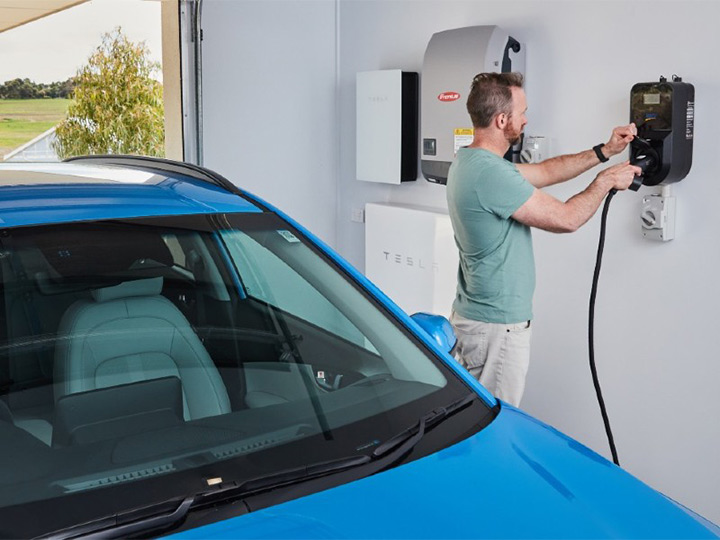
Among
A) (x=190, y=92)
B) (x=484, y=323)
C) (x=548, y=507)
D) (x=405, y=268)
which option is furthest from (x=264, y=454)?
(x=190, y=92)

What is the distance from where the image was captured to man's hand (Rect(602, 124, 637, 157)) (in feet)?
11.2

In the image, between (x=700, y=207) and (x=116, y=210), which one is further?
(x=700, y=207)

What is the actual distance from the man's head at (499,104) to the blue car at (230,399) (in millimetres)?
1294

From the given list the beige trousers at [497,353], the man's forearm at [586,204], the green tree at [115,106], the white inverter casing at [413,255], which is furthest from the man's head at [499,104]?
the green tree at [115,106]

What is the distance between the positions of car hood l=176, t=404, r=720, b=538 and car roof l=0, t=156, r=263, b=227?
32.3 inches

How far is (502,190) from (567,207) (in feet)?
0.81

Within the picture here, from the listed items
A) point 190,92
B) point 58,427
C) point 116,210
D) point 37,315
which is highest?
point 190,92

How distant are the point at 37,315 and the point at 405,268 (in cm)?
318

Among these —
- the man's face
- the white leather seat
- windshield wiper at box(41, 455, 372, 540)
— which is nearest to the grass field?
the man's face

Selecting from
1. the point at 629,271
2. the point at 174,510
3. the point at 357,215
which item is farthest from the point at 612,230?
the point at 174,510

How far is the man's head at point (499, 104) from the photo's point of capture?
132 inches

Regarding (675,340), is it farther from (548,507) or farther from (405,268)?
(548,507)

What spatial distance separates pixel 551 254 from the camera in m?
4.19

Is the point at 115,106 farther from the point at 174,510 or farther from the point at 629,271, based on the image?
the point at 174,510
